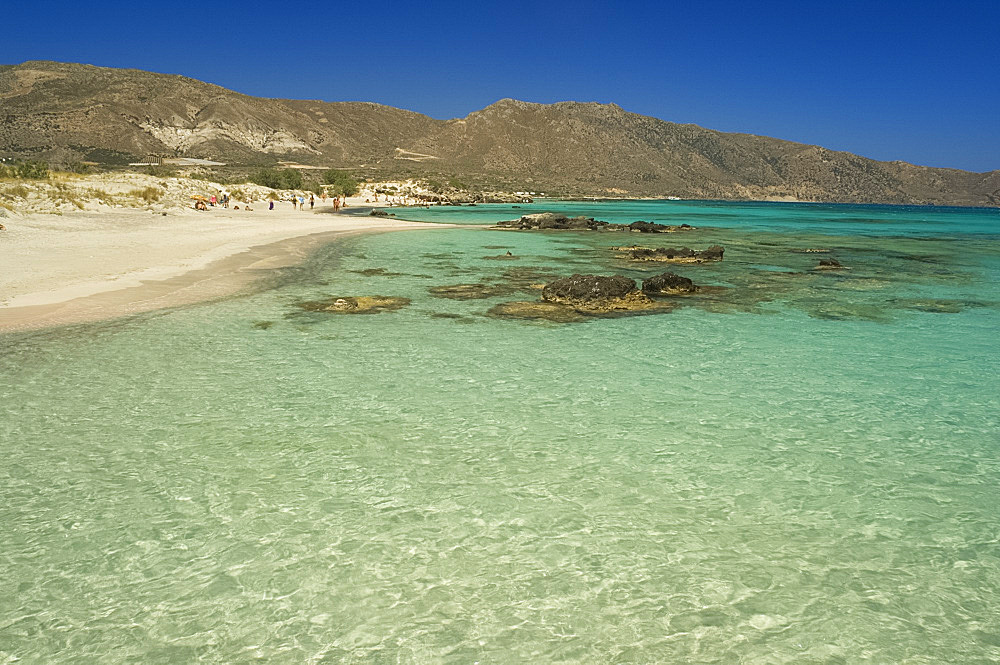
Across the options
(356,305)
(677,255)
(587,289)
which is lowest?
(356,305)

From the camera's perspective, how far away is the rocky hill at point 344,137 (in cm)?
10700

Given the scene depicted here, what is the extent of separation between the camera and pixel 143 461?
5.88 metres

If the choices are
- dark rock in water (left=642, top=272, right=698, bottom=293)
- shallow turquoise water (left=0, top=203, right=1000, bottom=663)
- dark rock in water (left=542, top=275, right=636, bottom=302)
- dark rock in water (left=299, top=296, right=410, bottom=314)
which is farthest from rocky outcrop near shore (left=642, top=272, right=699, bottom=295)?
dark rock in water (left=299, top=296, right=410, bottom=314)

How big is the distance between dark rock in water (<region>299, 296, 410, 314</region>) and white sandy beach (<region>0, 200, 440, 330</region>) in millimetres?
2589

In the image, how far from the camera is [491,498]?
5375 mm

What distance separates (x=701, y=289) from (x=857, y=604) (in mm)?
13973

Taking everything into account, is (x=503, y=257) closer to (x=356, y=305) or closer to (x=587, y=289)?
(x=587, y=289)

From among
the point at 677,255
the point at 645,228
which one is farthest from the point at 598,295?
the point at 645,228

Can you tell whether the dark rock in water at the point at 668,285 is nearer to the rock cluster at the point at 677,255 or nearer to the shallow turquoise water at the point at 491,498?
the shallow turquoise water at the point at 491,498

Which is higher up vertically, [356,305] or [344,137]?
[344,137]

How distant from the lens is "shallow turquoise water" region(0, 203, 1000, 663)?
3729mm

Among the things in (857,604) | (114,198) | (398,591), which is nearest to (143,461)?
(398,591)

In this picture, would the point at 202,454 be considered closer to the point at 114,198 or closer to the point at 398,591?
the point at 398,591

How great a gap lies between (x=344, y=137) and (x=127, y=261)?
143884 mm
